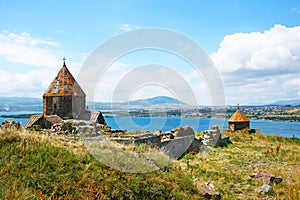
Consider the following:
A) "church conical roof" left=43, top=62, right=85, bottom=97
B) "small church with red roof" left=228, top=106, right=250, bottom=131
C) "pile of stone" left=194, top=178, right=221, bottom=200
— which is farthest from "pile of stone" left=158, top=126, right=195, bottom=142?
"small church with red roof" left=228, top=106, right=250, bottom=131

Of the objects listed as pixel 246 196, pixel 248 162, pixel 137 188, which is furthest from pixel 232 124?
pixel 137 188

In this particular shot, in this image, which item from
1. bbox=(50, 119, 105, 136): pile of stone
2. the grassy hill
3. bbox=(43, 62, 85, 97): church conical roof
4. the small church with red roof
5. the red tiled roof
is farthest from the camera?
the small church with red roof

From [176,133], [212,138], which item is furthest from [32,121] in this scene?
[212,138]

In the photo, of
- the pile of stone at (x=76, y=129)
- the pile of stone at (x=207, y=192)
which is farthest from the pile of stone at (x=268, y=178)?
the pile of stone at (x=76, y=129)

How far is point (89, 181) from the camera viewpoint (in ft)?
21.3

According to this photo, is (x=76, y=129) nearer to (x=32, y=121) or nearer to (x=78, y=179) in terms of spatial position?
(x=32, y=121)

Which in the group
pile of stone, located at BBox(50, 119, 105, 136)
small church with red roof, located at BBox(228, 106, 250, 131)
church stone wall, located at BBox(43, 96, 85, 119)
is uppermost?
church stone wall, located at BBox(43, 96, 85, 119)

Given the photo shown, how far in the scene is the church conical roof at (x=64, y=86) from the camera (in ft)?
53.7

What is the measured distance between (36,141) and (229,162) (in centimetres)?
879

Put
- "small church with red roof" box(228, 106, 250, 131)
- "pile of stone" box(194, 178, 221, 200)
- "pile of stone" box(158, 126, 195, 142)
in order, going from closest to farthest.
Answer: "pile of stone" box(194, 178, 221, 200), "pile of stone" box(158, 126, 195, 142), "small church with red roof" box(228, 106, 250, 131)

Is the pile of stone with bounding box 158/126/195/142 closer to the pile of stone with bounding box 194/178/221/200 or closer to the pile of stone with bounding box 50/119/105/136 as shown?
the pile of stone with bounding box 50/119/105/136

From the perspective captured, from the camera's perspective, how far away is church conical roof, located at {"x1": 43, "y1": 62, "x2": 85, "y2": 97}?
16.4 metres

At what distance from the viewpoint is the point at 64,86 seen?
1662 cm

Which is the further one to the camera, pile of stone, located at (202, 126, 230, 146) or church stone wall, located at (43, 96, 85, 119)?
pile of stone, located at (202, 126, 230, 146)
